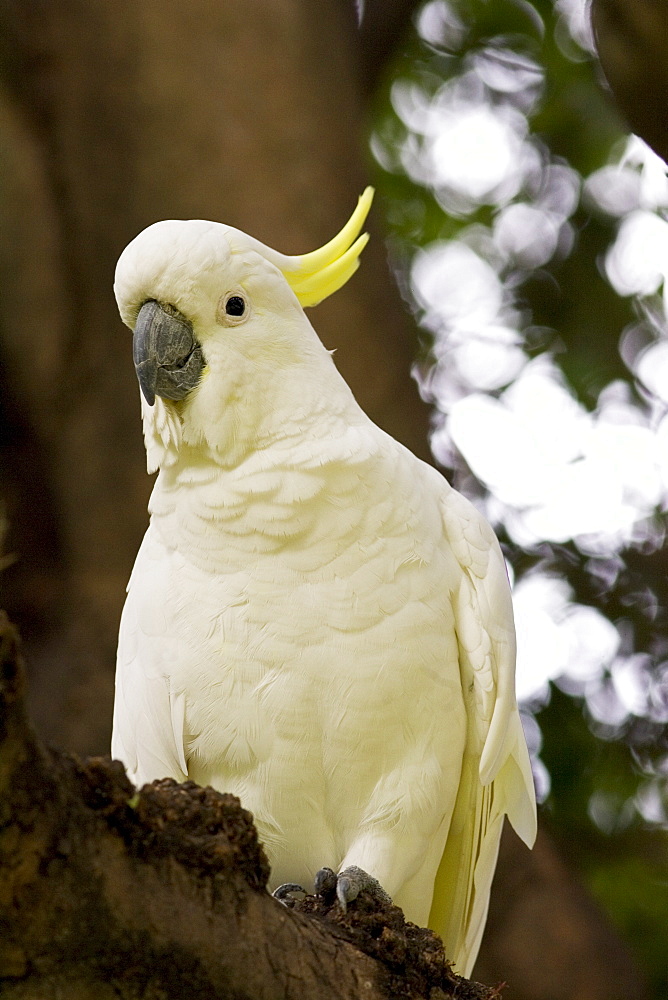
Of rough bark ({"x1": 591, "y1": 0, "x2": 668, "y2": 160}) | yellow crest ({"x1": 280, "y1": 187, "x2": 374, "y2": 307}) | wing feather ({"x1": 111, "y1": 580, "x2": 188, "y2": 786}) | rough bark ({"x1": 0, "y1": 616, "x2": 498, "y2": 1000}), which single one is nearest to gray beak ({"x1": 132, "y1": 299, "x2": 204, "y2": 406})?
yellow crest ({"x1": 280, "y1": 187, "x2": 374, "y2": 307})

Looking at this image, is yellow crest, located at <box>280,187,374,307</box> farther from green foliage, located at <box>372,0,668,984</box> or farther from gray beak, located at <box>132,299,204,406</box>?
green foliage, located at <box>372,0,668,984</box>

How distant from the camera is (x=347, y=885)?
2264mm

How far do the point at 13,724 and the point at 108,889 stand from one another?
1.04 feet

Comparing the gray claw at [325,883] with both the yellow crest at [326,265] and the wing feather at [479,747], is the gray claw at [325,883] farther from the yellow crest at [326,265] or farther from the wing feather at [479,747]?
the yellow crest at [326,265]

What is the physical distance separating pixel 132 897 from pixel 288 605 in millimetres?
977

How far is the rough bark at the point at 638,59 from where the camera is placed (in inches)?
115

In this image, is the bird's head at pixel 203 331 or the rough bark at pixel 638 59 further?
the rough bark at pixel 638 59

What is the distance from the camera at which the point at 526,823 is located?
2799 millimetres

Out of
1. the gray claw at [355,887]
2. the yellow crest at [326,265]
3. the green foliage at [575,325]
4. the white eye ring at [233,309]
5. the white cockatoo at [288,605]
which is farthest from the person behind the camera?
the green foliage at [575,325]

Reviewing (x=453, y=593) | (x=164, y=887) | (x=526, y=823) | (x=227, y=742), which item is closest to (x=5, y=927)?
(x=164, y=887)

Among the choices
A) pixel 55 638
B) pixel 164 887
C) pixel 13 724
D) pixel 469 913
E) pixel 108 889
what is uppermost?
pixel 13 724

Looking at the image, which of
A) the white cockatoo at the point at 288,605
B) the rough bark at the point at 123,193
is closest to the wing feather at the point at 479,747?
the white cockatoo at the point at 288,605

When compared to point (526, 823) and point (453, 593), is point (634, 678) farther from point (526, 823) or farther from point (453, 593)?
point (453, 593)

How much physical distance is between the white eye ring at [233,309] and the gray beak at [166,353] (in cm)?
8
